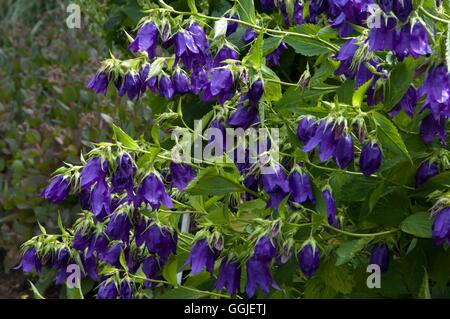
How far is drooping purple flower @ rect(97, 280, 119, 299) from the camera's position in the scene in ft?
7.06

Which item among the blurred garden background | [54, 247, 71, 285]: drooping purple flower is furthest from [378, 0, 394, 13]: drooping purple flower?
the blurred garden background

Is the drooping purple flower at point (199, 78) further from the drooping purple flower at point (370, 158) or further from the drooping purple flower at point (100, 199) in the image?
the drooping purple flower at point (370, 158)

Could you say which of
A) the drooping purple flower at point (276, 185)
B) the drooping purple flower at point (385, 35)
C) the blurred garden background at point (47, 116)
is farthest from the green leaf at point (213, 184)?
the blurred garden background at point (47, 116)

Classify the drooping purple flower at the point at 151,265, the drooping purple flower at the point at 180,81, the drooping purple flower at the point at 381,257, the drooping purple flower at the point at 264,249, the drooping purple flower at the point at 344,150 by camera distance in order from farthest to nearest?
1. the drooping purple flower at the point at 151,265
2. the drooping purple flower at the point at 180,81
3. the drooping purple flower at the point at 381,257
4. the drooping purple flower at the point at 264,249
5. the drooping purple flower at the point at 344,150

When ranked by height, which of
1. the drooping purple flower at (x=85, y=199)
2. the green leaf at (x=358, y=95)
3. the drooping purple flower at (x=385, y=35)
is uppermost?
the drooping purple flower at (x=385, y=35)

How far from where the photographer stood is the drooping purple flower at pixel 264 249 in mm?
1654

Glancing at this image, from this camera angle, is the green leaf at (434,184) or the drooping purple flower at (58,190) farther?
the drooping purple flower at (58,190)

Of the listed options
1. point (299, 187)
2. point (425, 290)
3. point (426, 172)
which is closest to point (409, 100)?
point (426, 172)

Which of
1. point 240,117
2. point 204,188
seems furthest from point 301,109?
point 204,188

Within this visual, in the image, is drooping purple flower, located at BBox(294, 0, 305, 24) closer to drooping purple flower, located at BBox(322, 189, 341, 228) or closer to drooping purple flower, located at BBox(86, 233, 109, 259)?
drooping purple flower, located at BBox(322, 189, 341, 228)

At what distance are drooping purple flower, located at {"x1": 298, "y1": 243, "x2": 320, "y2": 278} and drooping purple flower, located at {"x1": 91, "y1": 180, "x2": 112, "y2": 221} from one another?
1.37 feet

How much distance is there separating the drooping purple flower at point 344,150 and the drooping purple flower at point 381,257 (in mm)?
366

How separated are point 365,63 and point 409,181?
35 centimetres

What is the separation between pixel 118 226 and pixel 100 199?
0.10m
